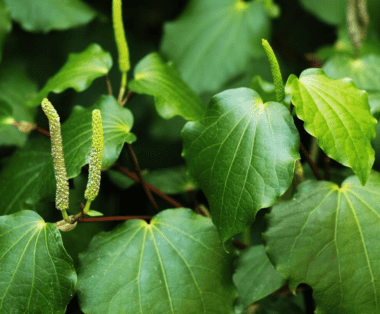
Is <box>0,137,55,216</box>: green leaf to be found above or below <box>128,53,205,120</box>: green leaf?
below

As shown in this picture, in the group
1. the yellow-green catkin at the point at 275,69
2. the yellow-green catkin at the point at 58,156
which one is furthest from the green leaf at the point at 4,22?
the yellow-green catkin at the point at 275,69

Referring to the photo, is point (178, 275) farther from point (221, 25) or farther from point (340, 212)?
point (221, 25)

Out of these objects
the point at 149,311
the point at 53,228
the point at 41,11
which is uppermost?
the point at 41,11

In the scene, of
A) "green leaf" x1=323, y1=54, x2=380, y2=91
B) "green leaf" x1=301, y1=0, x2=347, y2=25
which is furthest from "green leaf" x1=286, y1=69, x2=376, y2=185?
"green leaf" x1=301, y1=0, x2=347, y2=25

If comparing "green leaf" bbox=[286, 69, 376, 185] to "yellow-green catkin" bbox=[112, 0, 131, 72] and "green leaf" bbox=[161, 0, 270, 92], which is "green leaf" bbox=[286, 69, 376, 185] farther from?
"green leaf" bbox=[161, 0, 270, 92]

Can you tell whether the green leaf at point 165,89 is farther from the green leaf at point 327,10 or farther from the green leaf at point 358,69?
the green leaf at point 327,10

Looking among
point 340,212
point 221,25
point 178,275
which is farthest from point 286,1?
point 178,275
